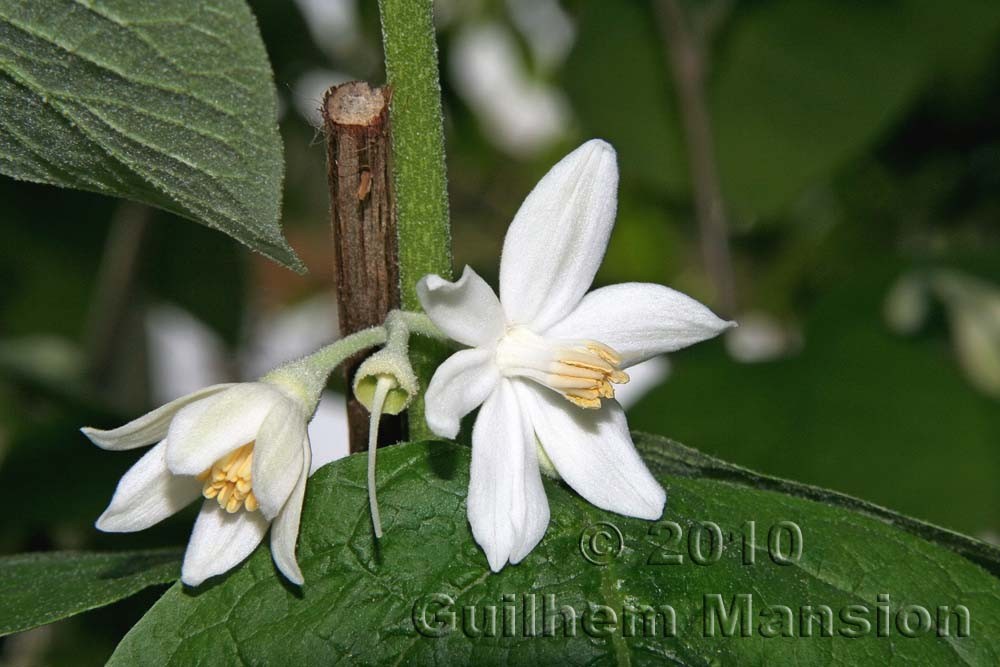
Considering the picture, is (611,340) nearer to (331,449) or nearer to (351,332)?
(351,332)

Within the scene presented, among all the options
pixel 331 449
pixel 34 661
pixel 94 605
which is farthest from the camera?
pixel 331 449

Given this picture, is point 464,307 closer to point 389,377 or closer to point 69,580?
point 389,377

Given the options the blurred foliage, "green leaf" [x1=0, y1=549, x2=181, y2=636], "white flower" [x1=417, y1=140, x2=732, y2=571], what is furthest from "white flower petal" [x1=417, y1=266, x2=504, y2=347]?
the blurred foliage

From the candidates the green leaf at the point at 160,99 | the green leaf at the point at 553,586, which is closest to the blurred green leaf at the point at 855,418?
the green leaf at the point at 553,586

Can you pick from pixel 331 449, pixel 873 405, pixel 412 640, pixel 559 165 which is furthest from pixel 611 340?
pixel 331 449

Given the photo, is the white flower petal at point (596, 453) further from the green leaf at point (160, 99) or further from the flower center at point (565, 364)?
the green leaf at point (160, 99)

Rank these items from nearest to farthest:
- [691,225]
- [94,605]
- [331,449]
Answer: [94,605] → [691,225] → [331,449]

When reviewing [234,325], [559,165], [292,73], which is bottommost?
[559,165]

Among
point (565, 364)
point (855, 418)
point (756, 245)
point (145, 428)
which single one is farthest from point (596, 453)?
point (756, 245)
